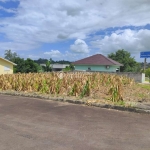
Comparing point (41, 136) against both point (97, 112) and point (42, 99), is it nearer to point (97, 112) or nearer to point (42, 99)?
point (97, 112)

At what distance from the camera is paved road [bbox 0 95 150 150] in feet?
A: 13.7

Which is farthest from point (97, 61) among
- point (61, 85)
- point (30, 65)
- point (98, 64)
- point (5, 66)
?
point (61, 85)

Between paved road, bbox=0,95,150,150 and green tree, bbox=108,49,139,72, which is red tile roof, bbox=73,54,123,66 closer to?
green tree, bbox=108,49,139,72

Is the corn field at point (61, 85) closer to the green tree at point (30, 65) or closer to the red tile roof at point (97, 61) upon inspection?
the red tile roof at point (97, 61)

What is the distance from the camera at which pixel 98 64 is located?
1585 inches

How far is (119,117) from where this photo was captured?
635cm

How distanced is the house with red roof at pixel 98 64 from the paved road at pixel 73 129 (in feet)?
108

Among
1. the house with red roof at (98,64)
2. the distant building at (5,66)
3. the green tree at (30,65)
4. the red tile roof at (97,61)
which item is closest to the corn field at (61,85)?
the distant building at (5,66)

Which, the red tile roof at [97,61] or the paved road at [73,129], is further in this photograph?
the red tile roof at [97,61]

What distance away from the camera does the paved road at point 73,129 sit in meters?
4.17

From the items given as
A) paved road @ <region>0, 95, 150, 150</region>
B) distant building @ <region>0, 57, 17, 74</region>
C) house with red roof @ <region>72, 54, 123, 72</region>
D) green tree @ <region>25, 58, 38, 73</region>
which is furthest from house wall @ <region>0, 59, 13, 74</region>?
paved road @ <region>0, 95, 150, 150</region>

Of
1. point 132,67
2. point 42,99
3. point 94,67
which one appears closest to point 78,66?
point 94,67

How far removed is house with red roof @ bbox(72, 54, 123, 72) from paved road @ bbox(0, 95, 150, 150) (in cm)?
3278

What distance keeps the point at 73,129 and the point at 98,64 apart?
35609mm
